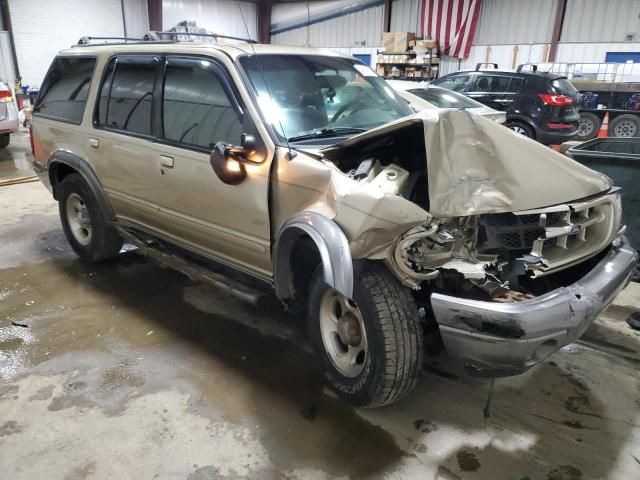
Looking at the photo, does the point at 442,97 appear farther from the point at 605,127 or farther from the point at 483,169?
the point at 483,169

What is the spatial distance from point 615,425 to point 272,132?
237 cm

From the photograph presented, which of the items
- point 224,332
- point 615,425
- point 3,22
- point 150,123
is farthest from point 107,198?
point 3,22

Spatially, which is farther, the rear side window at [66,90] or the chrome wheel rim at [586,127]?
the chrome wheel rim at [586,127]

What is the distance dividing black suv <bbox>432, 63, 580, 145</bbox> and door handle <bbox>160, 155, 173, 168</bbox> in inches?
330

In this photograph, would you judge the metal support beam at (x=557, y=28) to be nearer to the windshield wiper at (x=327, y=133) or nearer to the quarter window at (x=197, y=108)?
the windshield wiper at (x=327, y=133)

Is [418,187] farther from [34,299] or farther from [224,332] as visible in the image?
[34,299]

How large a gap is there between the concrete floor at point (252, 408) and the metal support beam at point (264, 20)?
2041 centimetres

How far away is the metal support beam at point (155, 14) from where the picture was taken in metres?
18.3

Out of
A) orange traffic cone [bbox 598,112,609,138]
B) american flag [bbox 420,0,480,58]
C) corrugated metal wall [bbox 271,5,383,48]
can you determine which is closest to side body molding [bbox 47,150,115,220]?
orange traffic cone [bbox 598,112,609,138]

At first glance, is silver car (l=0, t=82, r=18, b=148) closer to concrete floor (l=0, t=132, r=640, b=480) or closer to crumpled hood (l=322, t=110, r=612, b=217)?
concrete floor (l=0, t=132, r=640, b=480)

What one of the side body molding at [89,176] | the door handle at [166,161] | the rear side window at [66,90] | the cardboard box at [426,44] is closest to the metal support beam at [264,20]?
the cardboard box at [426,44]

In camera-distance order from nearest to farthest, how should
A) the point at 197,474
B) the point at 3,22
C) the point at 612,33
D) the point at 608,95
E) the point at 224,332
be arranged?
the point at 197,474 < the point at 224,332 < the point at 608,95 < the point at 612,33 < the point at 3,22

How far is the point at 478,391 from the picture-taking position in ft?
9.40

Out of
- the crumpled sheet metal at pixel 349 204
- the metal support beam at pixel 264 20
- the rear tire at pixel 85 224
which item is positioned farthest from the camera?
the metal support beam at pixel 264 20
